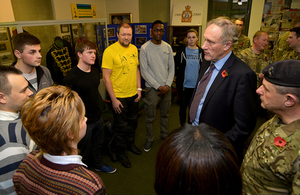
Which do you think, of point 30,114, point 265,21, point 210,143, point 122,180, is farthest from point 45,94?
point 265,21

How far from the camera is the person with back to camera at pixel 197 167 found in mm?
589

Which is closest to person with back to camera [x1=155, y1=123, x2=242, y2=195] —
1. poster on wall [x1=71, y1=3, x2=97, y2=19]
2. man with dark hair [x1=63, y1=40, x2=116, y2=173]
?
man with dark hair [x1=63, y1=40, x2=116, y2=173]

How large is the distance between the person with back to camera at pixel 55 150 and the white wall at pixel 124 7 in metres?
5.40

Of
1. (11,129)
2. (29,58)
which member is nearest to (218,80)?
(11,129)

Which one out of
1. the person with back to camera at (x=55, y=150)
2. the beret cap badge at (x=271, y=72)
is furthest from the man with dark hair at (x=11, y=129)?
the beret cap badge at (x=271, y=72)

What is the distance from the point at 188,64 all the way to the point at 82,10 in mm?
3387

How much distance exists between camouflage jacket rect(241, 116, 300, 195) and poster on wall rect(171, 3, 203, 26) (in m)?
4.55

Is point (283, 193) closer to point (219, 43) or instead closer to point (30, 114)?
point (219, 43)

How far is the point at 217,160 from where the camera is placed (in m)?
0.60

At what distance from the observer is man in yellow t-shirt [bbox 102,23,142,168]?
7.96ft

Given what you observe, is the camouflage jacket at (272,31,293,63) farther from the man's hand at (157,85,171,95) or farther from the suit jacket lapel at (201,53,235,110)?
the suit jacket lapel at (201,53,235,110)

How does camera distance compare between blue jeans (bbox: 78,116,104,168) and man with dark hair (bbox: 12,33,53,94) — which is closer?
man with dark hair (bbox: 12,33,53,94)

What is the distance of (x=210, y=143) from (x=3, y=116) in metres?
1.25

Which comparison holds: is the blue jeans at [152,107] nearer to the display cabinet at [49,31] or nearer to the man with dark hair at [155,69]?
the man with dark hair at [155,69]
